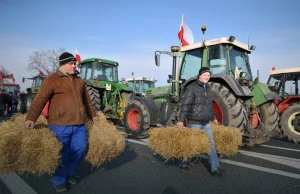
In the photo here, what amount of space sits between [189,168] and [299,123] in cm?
479

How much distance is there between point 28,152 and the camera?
10.1 ft

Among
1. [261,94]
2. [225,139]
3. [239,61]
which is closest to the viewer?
[225,139]

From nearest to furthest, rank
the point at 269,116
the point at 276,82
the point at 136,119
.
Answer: the point at 269,116 < the point at 136,119 < the point at 276,82

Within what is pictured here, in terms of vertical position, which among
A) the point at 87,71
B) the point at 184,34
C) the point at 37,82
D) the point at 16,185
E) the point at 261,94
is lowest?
the point at 16,185

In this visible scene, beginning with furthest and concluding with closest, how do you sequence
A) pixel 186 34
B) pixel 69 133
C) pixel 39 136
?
pixel 186 34
pixel 69 133
pixel 39 136

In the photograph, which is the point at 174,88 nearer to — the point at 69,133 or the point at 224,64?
the point at 224,64

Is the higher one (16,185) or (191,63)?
(191,63)

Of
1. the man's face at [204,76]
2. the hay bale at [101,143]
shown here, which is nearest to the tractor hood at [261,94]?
the man's face at [204,76]

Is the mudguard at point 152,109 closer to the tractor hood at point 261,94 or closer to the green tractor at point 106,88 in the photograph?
the green tractor at point 106,88

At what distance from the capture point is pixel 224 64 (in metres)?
6.03

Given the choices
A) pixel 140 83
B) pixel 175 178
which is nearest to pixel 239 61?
pixel 175 178

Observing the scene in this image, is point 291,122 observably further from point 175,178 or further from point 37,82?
point 37,82

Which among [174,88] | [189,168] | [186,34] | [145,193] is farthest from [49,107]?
[186,34]

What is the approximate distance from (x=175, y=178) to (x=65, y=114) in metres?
1.93
